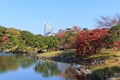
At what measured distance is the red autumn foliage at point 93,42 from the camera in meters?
48.1

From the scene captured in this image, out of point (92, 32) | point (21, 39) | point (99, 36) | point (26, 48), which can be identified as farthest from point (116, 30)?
point (21, 39)

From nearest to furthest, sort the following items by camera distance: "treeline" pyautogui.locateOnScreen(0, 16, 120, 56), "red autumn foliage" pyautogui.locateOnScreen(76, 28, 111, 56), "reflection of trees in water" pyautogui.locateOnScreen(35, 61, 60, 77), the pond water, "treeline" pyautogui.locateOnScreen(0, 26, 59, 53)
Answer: the pond water → "reflection of trees in water" pyautogui.locateOnScreen(35, 61, 60, 77) → "treeline" pyautogui.locateOnScreen(0, 16, 120, 56) → "red autumn foliage" pyautogui.locateOnScreen(76, 28, 111, 56) → "treeline" pyautogui.locateOnScreen(0, 26, 59, 53)

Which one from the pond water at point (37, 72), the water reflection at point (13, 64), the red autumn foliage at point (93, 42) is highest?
the red autumn foliage at point (93, 42)

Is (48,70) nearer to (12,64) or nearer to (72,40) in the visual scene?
(12,64)

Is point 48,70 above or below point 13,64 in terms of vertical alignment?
below

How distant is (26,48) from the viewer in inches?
3376

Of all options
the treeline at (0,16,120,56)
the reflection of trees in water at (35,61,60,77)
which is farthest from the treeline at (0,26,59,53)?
the reflection of trees in water at (35,61,60,77)

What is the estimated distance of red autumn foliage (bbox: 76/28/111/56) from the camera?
158ft

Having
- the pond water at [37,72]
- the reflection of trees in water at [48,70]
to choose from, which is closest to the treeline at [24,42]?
the pond water at [37,72]

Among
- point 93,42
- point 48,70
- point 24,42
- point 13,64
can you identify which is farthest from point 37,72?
point 24,42

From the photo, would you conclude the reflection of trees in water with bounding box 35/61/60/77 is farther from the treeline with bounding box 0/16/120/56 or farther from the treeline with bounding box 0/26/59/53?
the treeline with bounding box 0/26/59/53

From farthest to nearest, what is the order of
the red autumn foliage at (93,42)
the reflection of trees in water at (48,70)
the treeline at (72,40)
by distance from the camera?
the red autumn foliage at (93,42) < the treeline at (72,40) < the reflection of trees in water at (48,70)

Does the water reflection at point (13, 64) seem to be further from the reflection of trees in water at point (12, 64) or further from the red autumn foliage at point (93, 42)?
the red autumn foliage at point (93, 42)

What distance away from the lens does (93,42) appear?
50.2 metres
